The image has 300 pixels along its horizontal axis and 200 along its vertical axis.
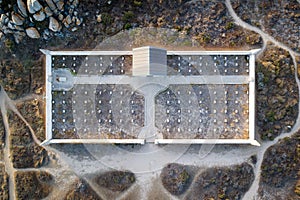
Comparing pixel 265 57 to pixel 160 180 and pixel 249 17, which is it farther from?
pixel 160 180

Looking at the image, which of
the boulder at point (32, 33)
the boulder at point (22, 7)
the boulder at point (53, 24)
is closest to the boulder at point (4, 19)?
the boulder at point (22, 7)

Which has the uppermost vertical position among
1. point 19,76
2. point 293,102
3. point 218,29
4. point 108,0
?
point 108,0

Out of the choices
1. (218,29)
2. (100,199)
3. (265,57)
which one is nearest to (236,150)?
(265,57)

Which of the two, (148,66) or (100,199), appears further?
(100,199)

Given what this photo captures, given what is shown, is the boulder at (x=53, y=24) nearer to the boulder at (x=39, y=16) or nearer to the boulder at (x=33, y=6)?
the boulder at (x=39, y=16)

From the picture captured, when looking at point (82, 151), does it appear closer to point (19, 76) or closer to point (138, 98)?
point (138, 98)

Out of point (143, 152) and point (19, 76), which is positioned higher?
point (19, 76)

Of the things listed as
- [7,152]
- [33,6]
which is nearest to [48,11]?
[33,6]

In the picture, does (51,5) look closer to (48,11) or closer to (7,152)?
(48,11)
